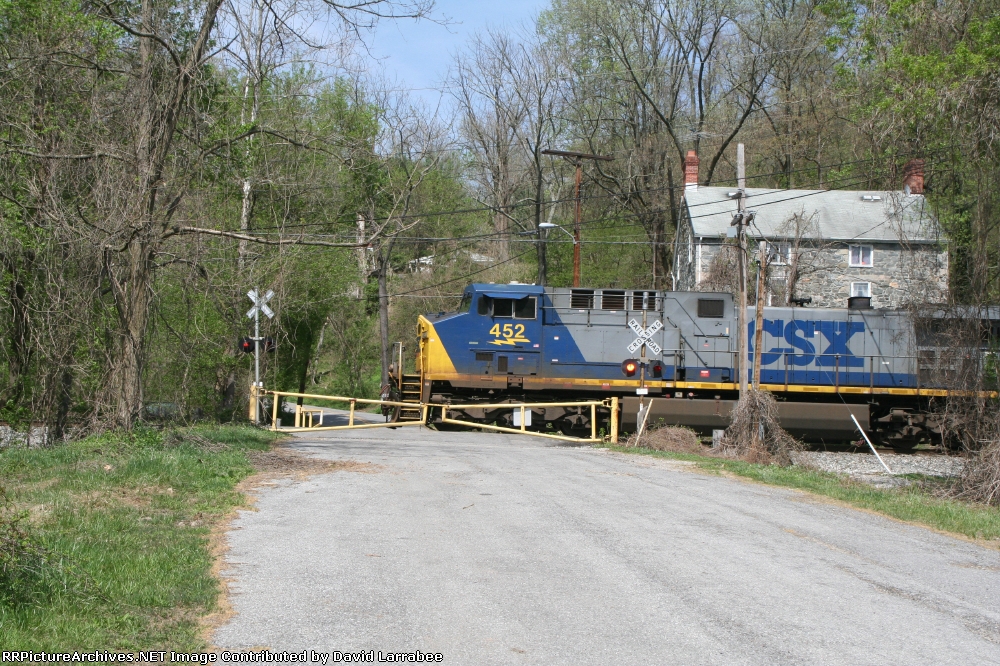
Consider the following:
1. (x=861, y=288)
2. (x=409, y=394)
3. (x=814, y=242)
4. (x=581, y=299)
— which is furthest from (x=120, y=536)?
(x=861, y=288)

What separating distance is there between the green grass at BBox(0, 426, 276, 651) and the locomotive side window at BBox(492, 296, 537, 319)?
1137 centimetres

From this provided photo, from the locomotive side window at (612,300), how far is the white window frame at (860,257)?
20524 millimetres

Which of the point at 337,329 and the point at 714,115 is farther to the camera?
the point at 714,115

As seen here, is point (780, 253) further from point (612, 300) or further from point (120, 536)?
point (120, 536)

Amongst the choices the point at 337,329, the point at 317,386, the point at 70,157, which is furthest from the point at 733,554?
the point at 317,386

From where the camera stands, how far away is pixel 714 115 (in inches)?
1945

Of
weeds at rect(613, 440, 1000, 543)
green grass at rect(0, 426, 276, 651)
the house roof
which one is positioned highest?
the house roof

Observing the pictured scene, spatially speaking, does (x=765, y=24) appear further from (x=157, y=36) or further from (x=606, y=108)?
(x=157, y=36)

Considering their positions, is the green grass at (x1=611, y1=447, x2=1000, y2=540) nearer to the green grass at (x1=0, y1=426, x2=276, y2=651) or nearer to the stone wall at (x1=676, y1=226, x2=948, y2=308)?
the green grass at (x1=0, y1=426, x2=276, y2=651)

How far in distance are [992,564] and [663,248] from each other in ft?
137

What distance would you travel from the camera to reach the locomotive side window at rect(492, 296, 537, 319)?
24391mm

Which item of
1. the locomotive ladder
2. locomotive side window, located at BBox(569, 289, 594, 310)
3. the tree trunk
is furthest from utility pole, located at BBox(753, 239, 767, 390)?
the tree trunk

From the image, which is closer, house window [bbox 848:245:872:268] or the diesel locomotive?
the diesel locomotive

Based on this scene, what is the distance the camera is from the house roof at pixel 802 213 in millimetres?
39906
